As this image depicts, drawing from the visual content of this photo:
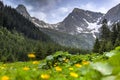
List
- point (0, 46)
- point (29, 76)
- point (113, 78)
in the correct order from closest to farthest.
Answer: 1. point (113, 78)
2. point (29, 76)
3. point (0, 46)

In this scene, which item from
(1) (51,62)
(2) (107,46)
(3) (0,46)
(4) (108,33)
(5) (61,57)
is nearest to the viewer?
(1) (51,62)

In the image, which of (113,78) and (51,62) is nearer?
(113,78)

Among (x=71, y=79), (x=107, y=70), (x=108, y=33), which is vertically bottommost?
(x=71, y=79)

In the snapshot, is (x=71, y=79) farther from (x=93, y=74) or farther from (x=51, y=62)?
(x=51, y=62)

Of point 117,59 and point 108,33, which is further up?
point 108,33

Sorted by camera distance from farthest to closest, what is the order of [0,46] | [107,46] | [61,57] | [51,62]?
1. [0,46]
2. [107,46]
3. [61,57]
4. [51,62]

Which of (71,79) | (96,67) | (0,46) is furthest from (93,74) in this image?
(0,46)

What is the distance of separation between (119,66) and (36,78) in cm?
338

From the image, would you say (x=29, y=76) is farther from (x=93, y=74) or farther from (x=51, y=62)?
(x=51, y=62)

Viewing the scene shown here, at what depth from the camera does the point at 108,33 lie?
115 metres

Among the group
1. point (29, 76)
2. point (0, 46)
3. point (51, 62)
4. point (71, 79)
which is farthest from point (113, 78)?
point (0, 46)

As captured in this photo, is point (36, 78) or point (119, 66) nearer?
point (119, 66)

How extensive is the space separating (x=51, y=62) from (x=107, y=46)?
7708cm

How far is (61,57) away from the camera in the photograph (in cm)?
1245
